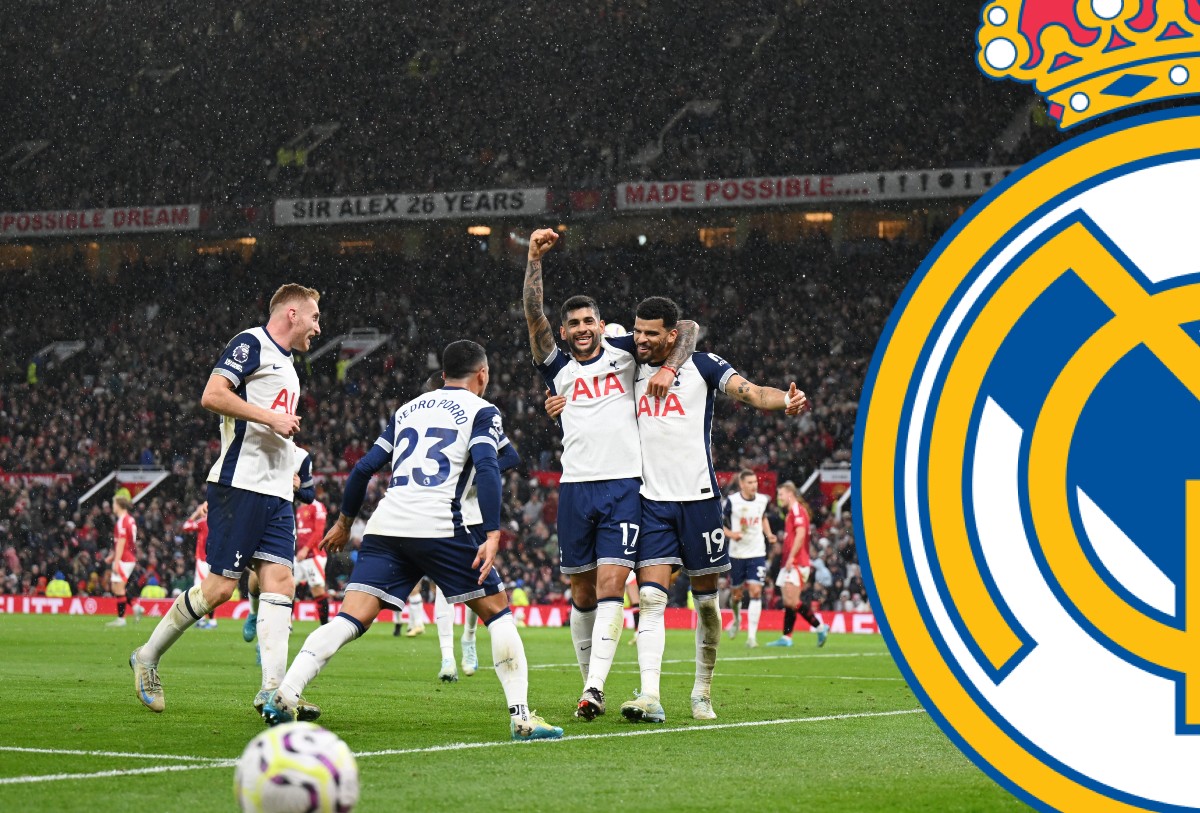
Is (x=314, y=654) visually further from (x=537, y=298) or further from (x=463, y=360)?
(x=537, y=298)

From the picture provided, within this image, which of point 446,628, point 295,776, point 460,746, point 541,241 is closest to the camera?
point 295,776

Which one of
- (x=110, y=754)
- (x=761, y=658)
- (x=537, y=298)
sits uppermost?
(x=537, y=298)

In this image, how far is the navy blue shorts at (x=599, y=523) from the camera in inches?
336

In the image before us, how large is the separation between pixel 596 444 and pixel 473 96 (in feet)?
94.2

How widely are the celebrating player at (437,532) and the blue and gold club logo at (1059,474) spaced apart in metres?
3.33

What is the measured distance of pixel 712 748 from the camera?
23.7 ft

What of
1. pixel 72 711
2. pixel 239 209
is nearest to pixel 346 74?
pixel 239 209

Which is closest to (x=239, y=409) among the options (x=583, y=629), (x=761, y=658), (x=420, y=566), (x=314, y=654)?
(x=420, y=566)

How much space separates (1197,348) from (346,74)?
34490 millimetres

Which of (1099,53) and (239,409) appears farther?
(239,409)

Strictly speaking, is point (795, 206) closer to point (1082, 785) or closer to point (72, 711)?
point (72, 711)

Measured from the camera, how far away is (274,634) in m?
8.38

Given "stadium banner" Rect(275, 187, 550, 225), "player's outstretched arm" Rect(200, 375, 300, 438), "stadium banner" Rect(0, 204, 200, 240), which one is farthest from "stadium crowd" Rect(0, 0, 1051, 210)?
"player's outstretched arm" Rect(200, 375, 300, 438)

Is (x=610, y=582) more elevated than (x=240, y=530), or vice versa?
(x=240, y=530)
